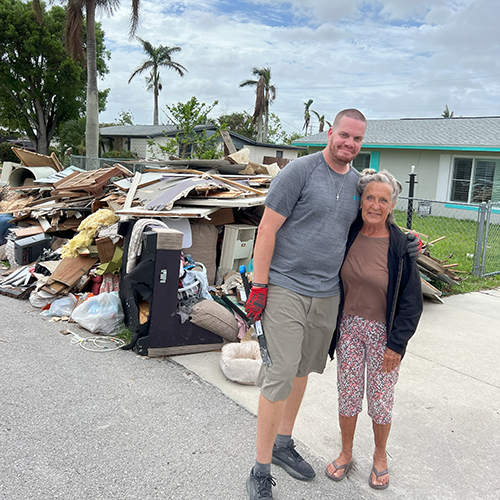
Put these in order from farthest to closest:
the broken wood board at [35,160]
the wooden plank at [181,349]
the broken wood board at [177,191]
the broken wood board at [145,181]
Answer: the broken wood board at [35,160], the broken wood board at [145,181], the broken wood board at [177,191], the wooden plank at [181,349]

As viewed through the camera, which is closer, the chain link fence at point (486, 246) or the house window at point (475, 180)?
the chain link fence at point (486, 246)

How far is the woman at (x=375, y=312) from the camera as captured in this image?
2.53m

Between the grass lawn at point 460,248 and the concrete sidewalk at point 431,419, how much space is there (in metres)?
2.49

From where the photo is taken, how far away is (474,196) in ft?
53.5

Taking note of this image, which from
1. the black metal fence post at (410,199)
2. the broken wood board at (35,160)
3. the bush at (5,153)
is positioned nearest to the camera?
the black metal fence post at (410,199)

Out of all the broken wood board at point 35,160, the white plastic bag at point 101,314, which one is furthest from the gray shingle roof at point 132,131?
the white plastic bag at point 101,314

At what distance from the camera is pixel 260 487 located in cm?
249

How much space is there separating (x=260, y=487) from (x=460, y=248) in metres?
9.67

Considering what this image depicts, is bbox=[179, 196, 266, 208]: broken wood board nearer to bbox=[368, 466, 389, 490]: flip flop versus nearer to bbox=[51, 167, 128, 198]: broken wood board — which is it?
bbox=[51, 167, 128, 198]: broken wood board

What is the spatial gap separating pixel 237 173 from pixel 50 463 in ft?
21.1

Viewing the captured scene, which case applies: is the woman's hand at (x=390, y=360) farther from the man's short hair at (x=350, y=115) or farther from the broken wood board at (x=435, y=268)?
the broken wood board at (x=435, y=268)

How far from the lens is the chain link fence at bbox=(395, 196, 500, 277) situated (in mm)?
8023

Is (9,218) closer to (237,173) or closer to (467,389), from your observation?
(237,173)

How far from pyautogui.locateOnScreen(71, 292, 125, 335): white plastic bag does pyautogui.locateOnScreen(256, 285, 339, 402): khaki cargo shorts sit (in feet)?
9.01
